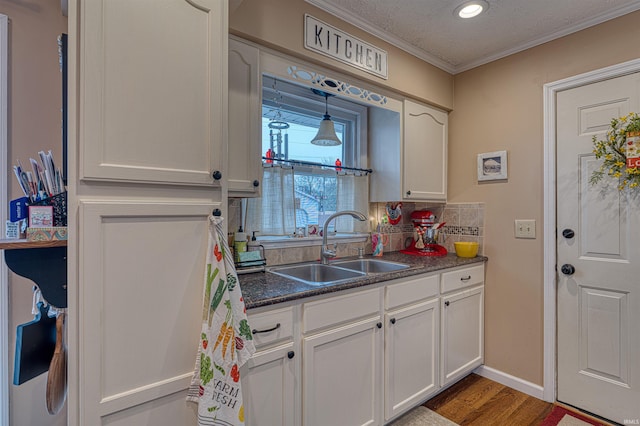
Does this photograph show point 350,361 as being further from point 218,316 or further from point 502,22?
point 502,22

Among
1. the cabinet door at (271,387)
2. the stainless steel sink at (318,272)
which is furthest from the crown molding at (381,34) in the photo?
the cabinet door at (271,387)

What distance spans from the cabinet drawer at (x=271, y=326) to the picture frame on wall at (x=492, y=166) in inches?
74.0

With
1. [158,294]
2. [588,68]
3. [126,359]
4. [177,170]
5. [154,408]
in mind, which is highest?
[588,68]

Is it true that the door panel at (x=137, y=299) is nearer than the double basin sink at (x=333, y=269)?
Yes

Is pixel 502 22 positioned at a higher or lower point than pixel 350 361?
higher

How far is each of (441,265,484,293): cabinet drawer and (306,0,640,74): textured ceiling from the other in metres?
1.58

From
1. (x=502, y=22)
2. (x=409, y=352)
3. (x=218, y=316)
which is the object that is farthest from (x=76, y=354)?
(x=502, y=22)

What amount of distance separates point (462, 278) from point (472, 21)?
1657 millimetres

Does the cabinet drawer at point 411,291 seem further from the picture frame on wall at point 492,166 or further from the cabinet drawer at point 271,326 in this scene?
the picture frame on wall at point 492,166

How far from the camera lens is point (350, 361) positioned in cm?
160

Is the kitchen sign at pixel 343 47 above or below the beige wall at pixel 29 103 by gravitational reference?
above

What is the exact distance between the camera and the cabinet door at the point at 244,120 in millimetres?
1572

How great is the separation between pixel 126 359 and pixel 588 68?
9.19 ft

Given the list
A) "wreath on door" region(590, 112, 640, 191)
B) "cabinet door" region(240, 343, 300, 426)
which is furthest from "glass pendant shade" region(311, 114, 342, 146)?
"wreath on door" region(590, 112, 640, 191)
